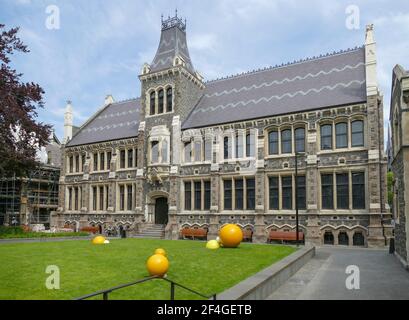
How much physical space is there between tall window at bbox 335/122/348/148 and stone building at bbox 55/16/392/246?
0.08 meters

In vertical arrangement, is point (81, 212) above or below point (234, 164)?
below

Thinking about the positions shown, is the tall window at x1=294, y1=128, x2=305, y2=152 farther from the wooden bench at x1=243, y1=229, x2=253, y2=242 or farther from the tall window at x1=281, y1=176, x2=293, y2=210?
the wooden bench at x1=243, y1=229, x2=253, y2=242

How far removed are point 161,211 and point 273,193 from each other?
12.1 meters

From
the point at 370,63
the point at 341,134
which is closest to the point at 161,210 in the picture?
the point at 341,134

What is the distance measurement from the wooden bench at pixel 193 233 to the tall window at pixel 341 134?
1310cm

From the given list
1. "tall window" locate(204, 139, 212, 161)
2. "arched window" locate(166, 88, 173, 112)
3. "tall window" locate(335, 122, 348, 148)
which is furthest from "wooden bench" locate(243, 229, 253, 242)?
"arched window" locate(166, 88, 173, 112)

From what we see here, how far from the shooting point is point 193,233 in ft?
105

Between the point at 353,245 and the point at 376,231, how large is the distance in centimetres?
199

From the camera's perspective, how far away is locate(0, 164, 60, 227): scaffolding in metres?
47.7

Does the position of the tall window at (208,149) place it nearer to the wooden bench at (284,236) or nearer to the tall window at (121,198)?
the wooden bench at (284,236)

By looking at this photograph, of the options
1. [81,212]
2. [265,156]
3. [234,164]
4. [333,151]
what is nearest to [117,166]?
[81,212]

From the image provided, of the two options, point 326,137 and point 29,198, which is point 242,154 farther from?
point 29,198

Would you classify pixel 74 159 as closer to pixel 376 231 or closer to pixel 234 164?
pixel 234 164

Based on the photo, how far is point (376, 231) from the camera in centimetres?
2473
